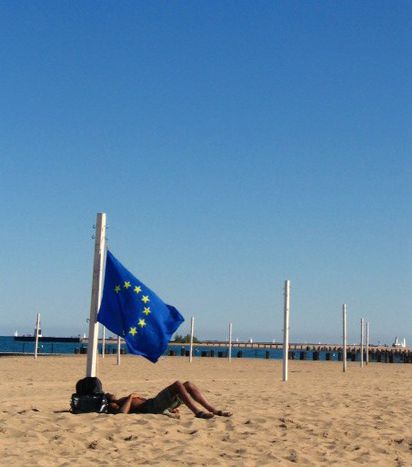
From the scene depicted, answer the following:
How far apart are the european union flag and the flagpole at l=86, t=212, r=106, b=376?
15cm

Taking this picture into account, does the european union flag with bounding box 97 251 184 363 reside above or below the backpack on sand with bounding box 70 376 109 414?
above

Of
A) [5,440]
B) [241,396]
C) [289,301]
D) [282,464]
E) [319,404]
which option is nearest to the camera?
[282,464]

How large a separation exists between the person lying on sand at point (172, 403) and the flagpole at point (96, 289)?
2.47 ft

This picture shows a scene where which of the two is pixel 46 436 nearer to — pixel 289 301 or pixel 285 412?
pixel 285 412

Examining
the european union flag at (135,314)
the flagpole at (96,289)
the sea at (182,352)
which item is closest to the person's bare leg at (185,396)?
the european union flag at (135,314)

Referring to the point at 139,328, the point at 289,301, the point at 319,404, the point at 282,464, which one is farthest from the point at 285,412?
the point at 289,301

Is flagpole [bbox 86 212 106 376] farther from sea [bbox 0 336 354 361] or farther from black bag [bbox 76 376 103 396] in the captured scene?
sea [bbox 0 336 354 361]

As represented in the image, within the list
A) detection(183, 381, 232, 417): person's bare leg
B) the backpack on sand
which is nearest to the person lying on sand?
detection(183, 381, 232, 417): person's bare leg

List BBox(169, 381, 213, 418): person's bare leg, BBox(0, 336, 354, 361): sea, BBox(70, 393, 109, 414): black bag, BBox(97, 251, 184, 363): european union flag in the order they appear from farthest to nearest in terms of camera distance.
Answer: BBox(0, 336, 354, 361): sea → BBox(97, 251, 184, 363): european union flag → BBox(70, 393, 109, 414): black bag → BBox(169, 381, 213, 418): person's bare leg

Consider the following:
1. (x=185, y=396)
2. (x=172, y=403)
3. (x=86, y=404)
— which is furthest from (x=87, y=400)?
(x=185, y=396)

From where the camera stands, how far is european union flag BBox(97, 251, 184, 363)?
12156 mm

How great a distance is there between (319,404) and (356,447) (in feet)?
14.4

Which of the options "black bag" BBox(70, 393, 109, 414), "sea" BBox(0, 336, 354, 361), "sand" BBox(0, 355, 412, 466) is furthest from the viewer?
"sea" BBox(0, 336, 354, 361)

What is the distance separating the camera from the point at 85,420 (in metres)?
11.1
